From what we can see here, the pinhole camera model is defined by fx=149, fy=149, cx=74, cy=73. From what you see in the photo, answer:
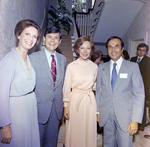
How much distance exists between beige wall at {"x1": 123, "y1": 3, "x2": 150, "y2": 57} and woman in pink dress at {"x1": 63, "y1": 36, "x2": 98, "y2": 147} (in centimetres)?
295

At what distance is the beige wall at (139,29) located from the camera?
4.52 meters

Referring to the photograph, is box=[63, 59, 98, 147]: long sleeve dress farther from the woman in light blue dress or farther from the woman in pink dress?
the woman in light blue dress

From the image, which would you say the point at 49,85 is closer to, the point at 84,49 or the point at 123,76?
the point at 84,49

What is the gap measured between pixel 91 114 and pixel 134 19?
486cm

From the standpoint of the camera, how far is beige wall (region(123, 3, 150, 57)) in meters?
4.52

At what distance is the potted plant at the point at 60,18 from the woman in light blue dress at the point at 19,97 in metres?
6.65

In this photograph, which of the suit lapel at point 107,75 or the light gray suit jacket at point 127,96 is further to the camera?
the suit lapel at point 107,75

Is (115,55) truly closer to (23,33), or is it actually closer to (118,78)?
(118,78)

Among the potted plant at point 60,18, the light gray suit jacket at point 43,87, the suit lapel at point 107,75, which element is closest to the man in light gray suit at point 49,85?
the light gray suit jacket at point 43,87

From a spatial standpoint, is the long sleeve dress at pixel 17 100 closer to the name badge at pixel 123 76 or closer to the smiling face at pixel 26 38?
the smiling face at pixel 26 38

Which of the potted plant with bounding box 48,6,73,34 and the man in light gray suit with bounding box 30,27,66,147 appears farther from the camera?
the potted plant with bounding box 48,6,73,34

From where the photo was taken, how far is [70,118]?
2244mm

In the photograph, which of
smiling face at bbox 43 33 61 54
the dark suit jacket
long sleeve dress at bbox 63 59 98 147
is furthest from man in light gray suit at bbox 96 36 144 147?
the dark suit jacket

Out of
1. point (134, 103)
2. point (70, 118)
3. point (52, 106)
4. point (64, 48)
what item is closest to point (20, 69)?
point (52, 106)
